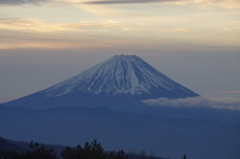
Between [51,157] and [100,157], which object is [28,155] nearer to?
[51,157]

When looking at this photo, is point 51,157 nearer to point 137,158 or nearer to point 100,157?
point 100,157

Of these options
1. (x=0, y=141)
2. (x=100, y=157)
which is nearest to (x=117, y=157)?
(x=100, y=157)

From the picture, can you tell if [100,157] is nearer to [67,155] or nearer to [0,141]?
[67,155]

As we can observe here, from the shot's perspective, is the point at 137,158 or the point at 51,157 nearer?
the point at 51,157

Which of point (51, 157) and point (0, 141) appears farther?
point (0, 141)

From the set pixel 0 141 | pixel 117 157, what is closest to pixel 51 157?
pixel 117 157

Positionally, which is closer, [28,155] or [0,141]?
[28,155]
